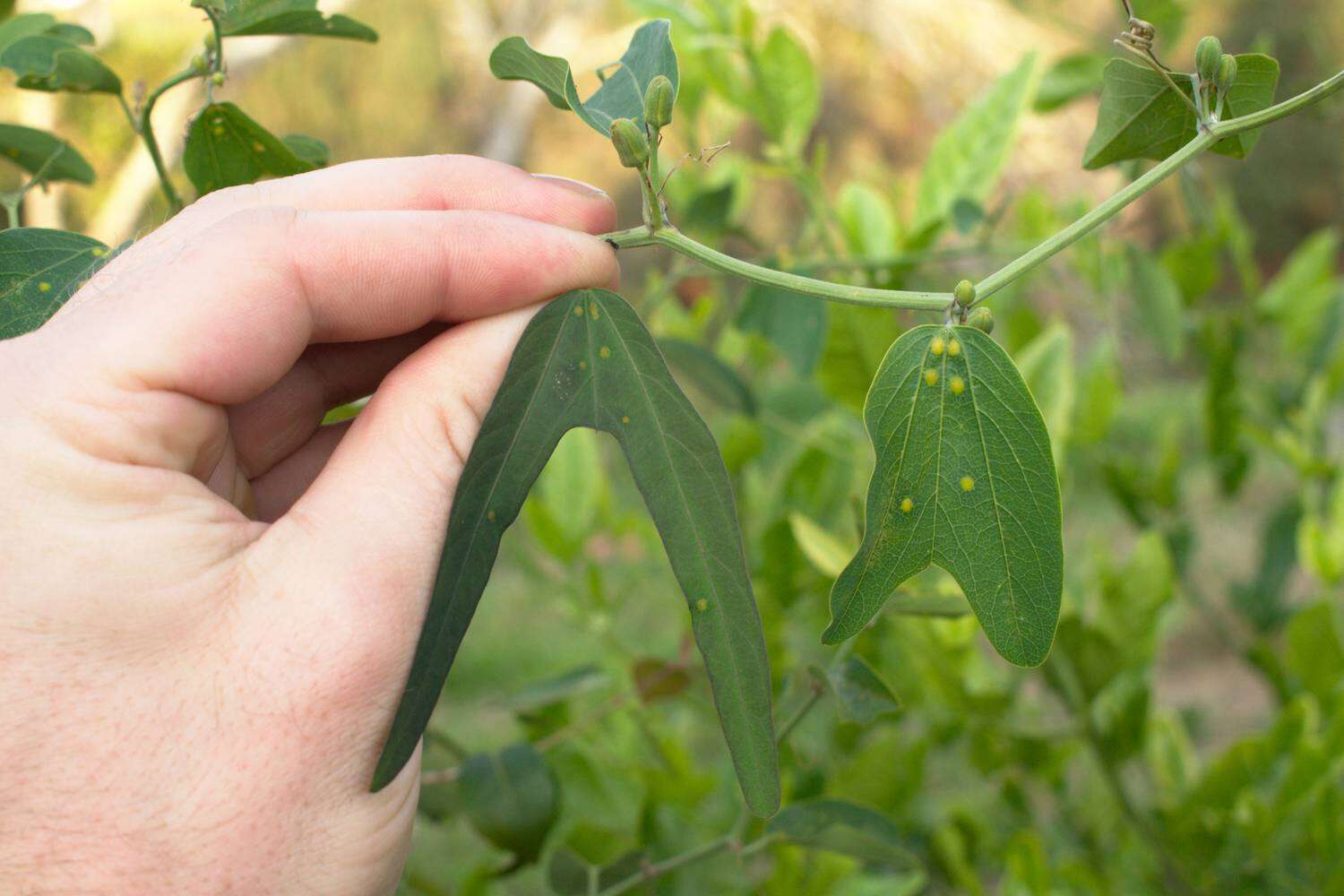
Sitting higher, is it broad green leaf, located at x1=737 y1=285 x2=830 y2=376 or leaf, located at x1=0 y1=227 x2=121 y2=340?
leaf, located at x1=0 y1=227 x2=121 y2=340

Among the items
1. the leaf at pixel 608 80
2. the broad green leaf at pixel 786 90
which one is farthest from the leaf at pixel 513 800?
the broad green leaf at pixel 786 90

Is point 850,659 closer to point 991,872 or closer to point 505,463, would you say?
point 505,463

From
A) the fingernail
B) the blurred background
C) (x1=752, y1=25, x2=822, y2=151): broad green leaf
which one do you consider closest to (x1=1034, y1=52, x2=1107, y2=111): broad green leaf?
the blurred background

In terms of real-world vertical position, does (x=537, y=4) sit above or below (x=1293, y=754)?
below

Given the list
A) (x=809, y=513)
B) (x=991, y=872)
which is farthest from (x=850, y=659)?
(x=991, y=872)

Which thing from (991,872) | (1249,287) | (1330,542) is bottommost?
(991,872)

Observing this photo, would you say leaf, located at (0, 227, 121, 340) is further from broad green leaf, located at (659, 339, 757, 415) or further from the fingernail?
broad green leaf, located at (659, 339, 757, 415)
